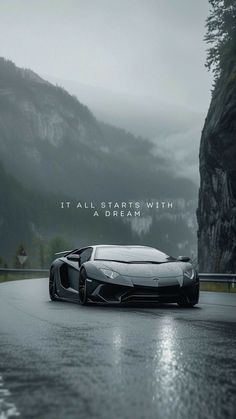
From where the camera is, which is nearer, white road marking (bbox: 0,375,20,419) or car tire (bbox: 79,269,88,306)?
white road marking (bbox: 0,375,20,419)

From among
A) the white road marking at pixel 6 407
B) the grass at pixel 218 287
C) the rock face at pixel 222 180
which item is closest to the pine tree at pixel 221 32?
the rock face at pixel 222 180

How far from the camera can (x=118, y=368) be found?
5.51m

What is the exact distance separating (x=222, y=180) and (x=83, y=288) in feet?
105

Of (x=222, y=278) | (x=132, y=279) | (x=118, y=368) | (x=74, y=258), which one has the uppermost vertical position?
(x=74, y=258)

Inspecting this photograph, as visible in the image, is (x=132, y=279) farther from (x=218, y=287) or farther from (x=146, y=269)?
(x=218, y=287)

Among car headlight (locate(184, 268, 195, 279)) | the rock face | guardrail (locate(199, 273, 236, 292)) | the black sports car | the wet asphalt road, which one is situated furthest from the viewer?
the rock face

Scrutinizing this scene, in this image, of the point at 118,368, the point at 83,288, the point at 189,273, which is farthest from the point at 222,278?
the point at 118,368

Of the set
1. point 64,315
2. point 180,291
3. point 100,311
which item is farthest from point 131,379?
point 180,291

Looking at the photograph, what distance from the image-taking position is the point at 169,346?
6.98 metres

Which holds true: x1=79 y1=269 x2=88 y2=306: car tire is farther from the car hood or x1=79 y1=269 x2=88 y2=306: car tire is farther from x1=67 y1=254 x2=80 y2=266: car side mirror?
x1=67 y1=254 x2=80 y2=266: car side mirror

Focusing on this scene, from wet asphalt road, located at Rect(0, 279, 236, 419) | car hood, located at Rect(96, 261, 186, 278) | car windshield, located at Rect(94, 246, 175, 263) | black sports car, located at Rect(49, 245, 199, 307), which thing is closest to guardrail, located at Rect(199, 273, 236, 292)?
car windshield, located at Rect(94, 246, 175, 263)

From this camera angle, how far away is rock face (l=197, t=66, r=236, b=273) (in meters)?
42.2

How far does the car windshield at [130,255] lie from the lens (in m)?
14.1

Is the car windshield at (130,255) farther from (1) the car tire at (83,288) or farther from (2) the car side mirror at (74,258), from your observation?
(1) the car tire at (83,288)
